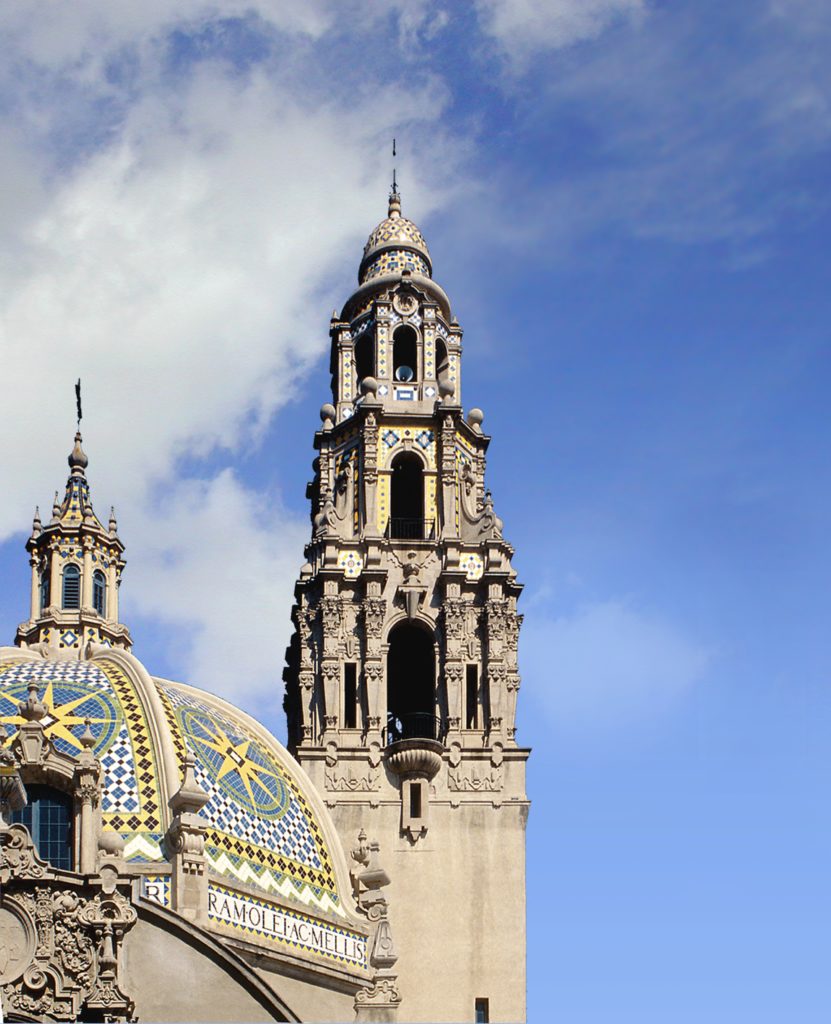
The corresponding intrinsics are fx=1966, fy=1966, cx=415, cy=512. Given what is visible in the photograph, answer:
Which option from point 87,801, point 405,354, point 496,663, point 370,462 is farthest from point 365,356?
point 87,801

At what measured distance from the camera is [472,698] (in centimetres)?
3791

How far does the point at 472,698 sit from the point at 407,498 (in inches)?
199

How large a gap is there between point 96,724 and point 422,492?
456 inches

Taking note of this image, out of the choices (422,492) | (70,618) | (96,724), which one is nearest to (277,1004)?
(96,724)

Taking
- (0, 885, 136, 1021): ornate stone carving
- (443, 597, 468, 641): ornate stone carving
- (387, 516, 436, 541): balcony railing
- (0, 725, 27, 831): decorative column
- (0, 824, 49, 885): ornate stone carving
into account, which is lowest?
(0, 885, 136, 1021): ornate stone carving

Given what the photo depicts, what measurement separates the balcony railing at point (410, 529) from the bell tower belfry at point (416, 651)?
0.05 metres

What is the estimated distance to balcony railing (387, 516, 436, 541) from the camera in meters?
39.5

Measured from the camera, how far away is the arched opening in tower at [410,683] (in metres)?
38.5

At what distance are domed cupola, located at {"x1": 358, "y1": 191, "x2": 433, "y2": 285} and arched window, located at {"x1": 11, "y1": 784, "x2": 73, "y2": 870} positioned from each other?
18593 mm

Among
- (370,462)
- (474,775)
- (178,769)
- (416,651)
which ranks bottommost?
(178,769)

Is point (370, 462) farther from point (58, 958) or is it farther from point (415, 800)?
point (58, 958)

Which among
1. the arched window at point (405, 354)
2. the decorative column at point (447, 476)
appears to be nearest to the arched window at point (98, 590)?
the decorative column at point (447, 476)

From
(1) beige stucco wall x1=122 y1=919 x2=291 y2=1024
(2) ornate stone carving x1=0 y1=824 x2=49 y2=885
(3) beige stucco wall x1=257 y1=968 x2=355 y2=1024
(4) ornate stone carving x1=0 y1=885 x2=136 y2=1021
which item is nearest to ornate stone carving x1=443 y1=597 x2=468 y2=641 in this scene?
(3) beige stucco wall x1=257 y1=968 x2=355 y2=1024

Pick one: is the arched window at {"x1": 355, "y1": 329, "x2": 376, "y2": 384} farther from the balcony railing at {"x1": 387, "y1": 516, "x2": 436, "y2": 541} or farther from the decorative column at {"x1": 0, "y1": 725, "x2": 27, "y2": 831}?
the decorative column at {"x1": 0, "y1": 725, "x2": 27, "y2": 831}
